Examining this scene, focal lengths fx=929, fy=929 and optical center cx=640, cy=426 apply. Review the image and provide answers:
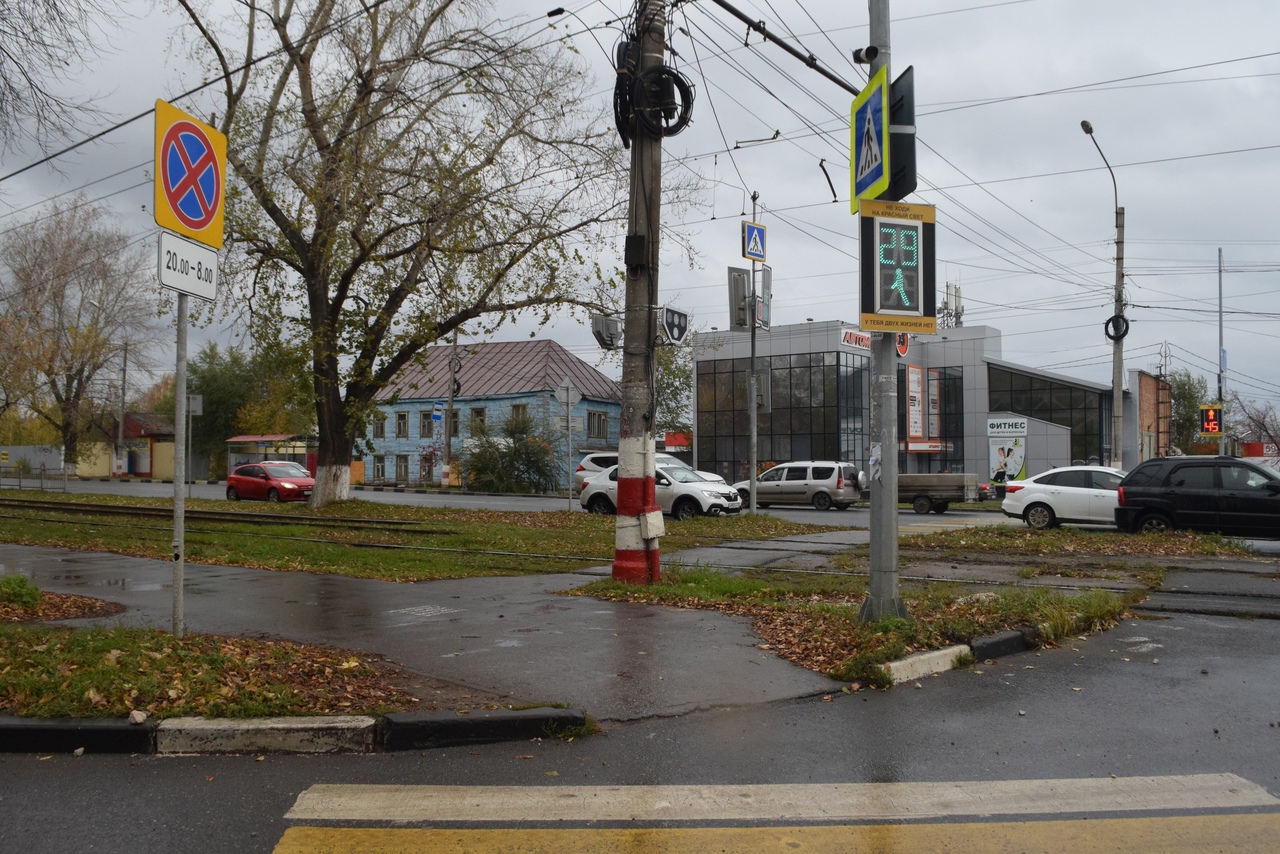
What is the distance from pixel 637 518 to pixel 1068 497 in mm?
13223

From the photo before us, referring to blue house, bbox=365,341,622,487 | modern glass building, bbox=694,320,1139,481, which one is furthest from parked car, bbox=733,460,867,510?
blue house, bbox=365,341,622,487

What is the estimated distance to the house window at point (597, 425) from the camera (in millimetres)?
57562

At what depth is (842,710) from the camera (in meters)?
5.55

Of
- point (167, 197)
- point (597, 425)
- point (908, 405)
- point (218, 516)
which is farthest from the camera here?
point (597, 425)

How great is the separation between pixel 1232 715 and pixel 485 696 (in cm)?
440

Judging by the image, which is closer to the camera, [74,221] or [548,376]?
[74,221]

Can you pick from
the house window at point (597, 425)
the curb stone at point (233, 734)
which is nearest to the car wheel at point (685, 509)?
the curb stone at point (233, 734)

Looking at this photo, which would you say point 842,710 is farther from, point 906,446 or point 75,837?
point 906,446

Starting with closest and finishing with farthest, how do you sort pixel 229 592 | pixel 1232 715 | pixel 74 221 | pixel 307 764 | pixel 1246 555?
pixel 307 764 → pixel 1232 715 → pixel 229 592 → pixel 1246 555 → pixel 74 221

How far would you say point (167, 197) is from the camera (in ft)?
19.9

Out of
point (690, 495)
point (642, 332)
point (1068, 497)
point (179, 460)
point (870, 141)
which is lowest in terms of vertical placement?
point (690, 495)

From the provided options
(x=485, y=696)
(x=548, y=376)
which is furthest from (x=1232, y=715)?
(x=548, y=376)

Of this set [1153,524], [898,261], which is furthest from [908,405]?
[898,261]

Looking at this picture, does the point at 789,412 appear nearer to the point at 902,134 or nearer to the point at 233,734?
the point at 902,134
